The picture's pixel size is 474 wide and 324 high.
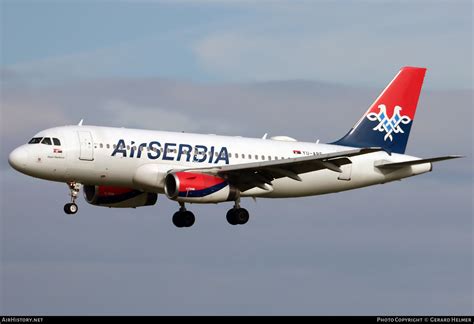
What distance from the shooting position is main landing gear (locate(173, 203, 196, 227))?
6512cm

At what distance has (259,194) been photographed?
209ft

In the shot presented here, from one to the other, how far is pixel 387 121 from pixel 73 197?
20.3 metres

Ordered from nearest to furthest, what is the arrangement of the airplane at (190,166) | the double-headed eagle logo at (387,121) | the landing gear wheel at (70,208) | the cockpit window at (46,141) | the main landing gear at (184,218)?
the airplane at (190,166)
the cockpit window at (46,141)
the landing gear wheel at (70,208)
the main landing gear at (184,218)
the double-headed eagle logo at (387,121)

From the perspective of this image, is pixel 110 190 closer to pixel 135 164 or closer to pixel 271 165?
pixel 135 164

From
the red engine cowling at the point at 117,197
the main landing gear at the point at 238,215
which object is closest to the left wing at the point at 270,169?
the main landing gear at the point at 238,215

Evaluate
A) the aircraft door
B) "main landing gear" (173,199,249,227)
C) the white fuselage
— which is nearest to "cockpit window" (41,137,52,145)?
the white fuselage

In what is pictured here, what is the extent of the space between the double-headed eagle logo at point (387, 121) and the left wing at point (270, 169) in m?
10.1

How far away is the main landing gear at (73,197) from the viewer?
2363 inches

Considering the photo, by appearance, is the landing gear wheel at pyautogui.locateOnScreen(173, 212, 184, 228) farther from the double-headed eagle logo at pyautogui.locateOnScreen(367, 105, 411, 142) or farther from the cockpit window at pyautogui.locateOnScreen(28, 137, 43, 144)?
the double-headed eagle logo at pyautogui.locateOnScreen(367, 105, 411, 142)

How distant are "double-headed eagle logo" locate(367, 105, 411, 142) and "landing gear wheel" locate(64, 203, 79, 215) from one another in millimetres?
19451

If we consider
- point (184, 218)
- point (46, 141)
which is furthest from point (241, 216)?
point (46, 141)

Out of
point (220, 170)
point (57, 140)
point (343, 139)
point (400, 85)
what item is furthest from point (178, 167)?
point (400, 85)

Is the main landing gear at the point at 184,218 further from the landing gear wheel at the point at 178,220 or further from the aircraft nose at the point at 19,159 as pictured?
the aircraft nose at the point at 19,159

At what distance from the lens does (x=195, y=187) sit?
60000 mm
